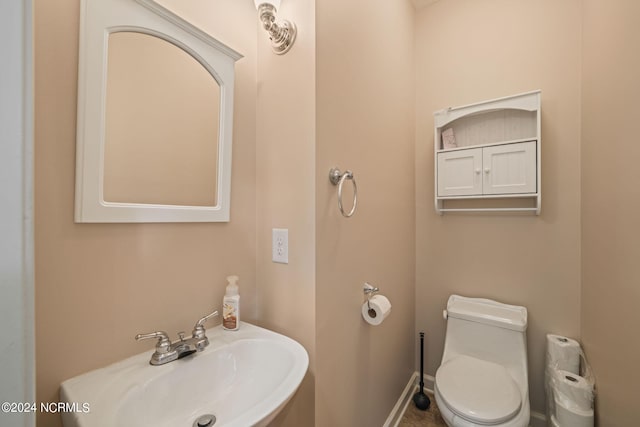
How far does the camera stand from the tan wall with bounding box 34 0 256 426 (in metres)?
0.64

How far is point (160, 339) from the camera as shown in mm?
801

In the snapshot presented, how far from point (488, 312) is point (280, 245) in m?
1.42

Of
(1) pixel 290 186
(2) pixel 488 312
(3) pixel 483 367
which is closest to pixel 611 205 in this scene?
(2) pixel 488 312

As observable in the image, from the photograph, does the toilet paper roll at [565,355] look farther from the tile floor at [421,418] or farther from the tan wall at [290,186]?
the tan wall at [290,186]

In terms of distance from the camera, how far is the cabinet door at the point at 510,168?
4.87 ft

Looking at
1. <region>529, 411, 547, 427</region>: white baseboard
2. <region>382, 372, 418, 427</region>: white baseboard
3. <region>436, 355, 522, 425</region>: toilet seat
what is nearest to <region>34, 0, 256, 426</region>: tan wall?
<region>436, 355, 522, 425</region>: toilet seat

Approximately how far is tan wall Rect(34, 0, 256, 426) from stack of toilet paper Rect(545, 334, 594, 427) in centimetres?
168

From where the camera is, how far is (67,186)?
683mm

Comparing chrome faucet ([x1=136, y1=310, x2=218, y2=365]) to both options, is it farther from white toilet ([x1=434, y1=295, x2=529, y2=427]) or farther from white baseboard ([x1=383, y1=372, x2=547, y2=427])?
white baseboard ([x1=383, y1=372, x2=547, y2=427])

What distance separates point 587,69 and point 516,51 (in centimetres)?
42

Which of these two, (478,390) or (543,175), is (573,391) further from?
(543,175)

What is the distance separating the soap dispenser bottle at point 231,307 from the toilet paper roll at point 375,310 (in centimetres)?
59

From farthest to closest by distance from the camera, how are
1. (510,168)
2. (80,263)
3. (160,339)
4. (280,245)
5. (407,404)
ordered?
(407,404)
(510,168)
(280,245)
(160,339)
(80,263)

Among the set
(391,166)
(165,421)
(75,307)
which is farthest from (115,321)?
(391,166)
